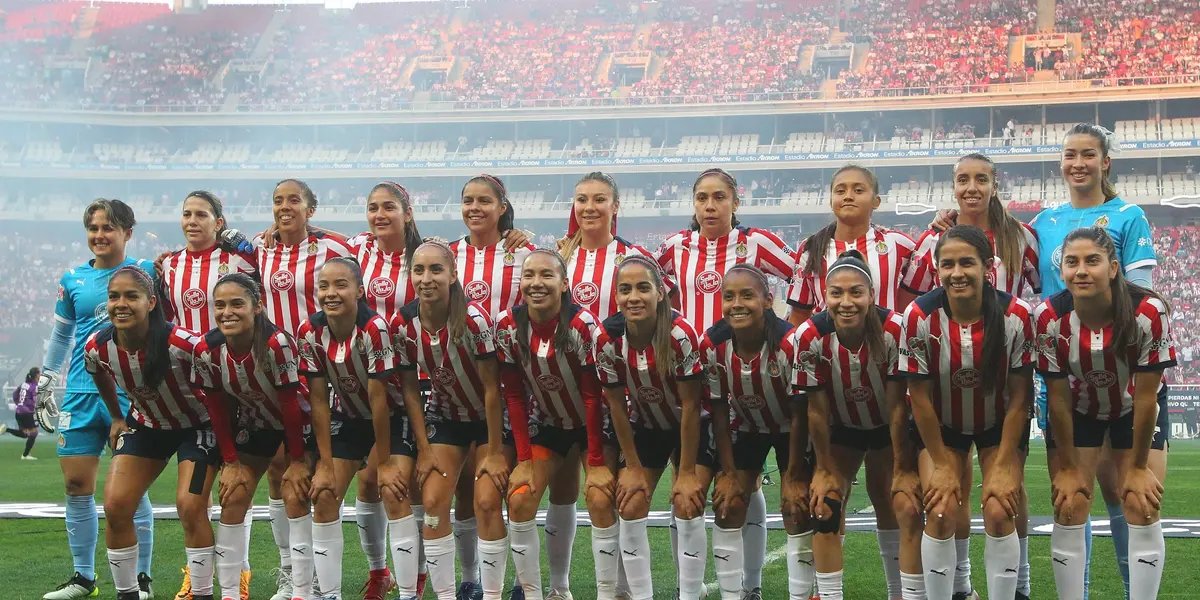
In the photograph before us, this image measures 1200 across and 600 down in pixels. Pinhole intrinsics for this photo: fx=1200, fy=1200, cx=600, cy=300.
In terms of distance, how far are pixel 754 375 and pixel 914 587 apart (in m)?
1.01

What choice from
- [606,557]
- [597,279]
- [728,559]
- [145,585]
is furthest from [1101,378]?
[145,585]

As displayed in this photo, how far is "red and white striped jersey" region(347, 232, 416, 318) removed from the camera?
5.75 m

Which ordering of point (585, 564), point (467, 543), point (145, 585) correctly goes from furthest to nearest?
point (585, 564) < point (145, 585) < point (467, 543)

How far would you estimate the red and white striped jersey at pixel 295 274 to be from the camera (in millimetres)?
5906

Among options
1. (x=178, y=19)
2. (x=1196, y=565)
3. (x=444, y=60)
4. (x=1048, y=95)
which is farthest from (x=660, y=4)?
(x=1196, y=565)

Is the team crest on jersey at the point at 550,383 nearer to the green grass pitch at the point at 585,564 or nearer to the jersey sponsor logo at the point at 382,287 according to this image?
the jersey sponsor logo at the point at 382,287

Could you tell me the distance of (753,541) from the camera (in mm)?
5328

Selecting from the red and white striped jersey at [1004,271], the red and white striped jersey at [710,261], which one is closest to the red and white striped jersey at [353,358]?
the red and white striped jersey at [710,261]

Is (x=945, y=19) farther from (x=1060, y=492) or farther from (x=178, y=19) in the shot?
(x=1060, y=492)

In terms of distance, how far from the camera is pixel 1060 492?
4.39m

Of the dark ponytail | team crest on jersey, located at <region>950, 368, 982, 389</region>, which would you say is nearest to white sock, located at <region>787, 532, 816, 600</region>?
team crest on jersey, located at <region>950, 368, 982, 389</region>

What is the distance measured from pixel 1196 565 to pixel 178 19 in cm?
3873

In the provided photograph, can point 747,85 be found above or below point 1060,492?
above

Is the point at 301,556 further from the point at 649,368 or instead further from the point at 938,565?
the point at 938,565
